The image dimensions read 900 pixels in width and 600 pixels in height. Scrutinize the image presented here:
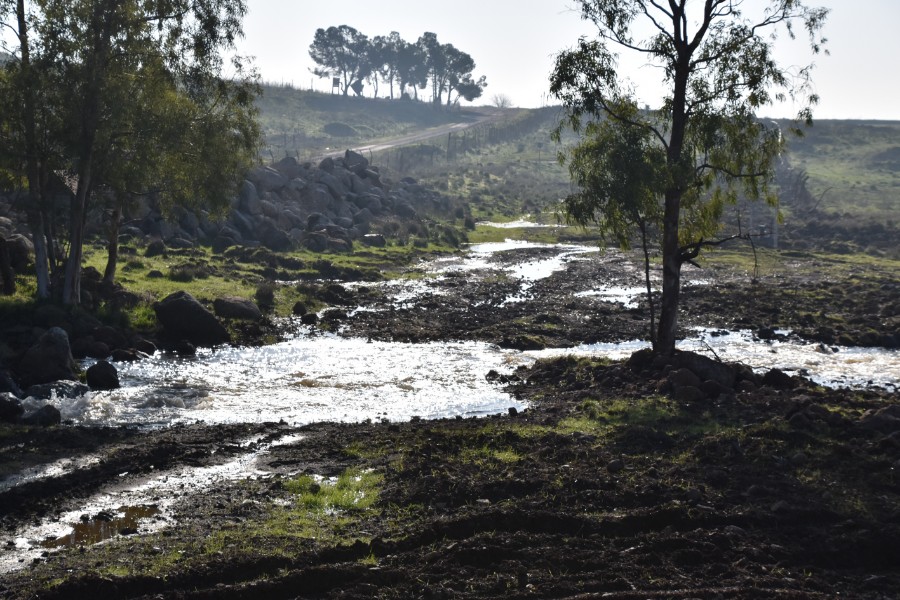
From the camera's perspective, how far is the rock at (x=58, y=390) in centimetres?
2205

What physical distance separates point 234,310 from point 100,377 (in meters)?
10.6

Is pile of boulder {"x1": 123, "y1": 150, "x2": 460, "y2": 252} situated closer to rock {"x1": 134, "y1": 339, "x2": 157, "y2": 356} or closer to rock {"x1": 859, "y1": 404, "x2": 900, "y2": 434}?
rock {"x1": 134, "y1": 339, "x2": 157, "y2": 356}

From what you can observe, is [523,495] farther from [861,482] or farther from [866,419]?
[866,419]

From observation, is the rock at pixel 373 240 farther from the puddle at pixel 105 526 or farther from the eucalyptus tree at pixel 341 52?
the eucalyptus tree at pixel 341 52

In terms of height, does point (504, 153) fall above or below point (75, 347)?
above

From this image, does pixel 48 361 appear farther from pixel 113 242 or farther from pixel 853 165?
pixel 853 165

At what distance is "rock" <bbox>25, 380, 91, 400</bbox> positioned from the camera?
22047 millimetres

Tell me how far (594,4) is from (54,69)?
1759 cm

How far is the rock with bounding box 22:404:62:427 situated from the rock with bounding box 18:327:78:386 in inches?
142

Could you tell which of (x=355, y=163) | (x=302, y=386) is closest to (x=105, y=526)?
(x=302, y=386)

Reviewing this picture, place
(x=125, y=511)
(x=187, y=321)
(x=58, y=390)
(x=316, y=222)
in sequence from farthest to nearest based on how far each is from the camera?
(x=316, y=222)
(x=187, y=321)
(x=58, y=390)
(x=125, y=511)

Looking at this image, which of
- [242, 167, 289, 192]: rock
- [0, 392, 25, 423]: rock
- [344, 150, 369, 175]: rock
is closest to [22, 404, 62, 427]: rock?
[0, 392, 25, 423]: rock

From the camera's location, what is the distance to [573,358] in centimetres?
2784

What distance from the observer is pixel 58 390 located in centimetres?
2239
